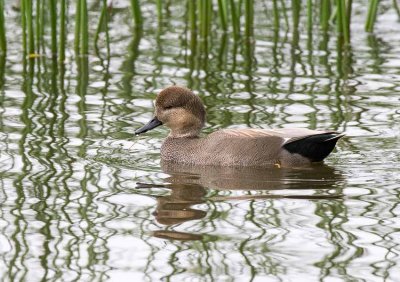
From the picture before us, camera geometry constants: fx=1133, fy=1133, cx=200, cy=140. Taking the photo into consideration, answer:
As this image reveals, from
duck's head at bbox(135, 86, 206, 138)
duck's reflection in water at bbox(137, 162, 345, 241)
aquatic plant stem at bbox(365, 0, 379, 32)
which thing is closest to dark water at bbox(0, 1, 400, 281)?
duck's reflection in water at bbox(137, 162, 345, 241)

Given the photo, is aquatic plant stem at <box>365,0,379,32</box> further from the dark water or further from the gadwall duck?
the gadwall duck

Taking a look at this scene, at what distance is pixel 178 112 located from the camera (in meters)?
8.43

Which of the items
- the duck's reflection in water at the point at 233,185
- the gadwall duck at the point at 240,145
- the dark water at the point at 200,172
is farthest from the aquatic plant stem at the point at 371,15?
the duck's reflection in water at the point at 233,185

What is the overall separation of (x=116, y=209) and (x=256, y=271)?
1479 millimetres

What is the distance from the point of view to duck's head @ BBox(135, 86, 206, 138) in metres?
8.40

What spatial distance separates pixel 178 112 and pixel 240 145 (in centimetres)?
68

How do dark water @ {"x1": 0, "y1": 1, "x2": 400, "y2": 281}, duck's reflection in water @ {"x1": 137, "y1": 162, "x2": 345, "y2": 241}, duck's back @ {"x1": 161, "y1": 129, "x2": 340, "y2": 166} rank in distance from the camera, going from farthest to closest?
duck's back @ {"x1": 161, "y1": 129, "x2": 340, "y2": 166} < duck's reflection in water @ {"x1": 137, "y1": 162, "x2": 345, "y2": 241} < dark water @ {"x1": 0, "y1": 1, "x2": 400, "y2": 281}

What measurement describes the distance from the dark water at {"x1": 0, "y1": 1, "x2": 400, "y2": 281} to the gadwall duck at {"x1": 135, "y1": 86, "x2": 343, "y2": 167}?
0.13 metres

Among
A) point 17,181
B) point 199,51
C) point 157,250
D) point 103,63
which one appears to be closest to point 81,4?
point 103,63

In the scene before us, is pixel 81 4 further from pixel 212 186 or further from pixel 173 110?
pixel 212 186

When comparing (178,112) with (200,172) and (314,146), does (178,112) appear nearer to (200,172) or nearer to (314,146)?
(200,172)

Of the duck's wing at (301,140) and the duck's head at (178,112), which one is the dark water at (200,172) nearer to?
the duck's wing at (301,140)

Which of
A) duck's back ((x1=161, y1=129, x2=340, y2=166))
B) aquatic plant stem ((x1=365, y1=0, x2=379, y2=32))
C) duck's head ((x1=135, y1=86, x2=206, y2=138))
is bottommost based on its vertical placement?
duck's back ((x1=161, y1=129, x2=340, y2=166))

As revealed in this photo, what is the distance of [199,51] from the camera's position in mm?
12180
